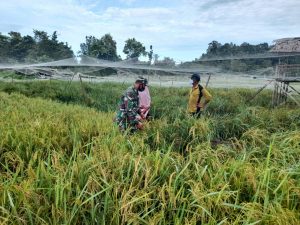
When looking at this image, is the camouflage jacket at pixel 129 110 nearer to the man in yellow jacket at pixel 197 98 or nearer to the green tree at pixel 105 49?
the man in yellow jacket at pixel 197 98

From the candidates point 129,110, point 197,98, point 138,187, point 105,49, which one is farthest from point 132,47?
point 138,187

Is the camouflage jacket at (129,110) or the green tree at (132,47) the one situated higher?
the green tree at (132,47)

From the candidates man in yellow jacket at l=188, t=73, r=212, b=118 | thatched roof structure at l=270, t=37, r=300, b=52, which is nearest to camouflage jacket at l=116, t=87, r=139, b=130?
man in yellow jacket at l=188, t=73, r=212, b=118

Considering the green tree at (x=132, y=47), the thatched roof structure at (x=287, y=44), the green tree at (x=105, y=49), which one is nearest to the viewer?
the thatched roof structure at (x=287, y=44)

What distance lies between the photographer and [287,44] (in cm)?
1730

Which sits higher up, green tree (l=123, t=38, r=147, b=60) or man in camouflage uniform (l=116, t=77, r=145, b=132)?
green tree (l=123, t=38, r=147, b=60)

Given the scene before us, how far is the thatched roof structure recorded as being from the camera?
16625 mm

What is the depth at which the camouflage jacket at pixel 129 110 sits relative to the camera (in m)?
5.29

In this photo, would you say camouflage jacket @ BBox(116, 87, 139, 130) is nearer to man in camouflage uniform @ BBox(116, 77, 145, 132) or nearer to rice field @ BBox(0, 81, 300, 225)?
man in camouflage uniform @ BBox(116, 77, 145, 132)

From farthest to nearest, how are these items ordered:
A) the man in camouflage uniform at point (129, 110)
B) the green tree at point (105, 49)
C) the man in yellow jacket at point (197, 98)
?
the green tree at point (105, 49)
the man in yellow jacket at point (197, 98)
the man in camouflage uniform at point (129, 110)

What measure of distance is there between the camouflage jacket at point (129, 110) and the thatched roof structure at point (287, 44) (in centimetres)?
1326

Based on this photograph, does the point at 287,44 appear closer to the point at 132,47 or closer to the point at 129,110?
the point at 129,110

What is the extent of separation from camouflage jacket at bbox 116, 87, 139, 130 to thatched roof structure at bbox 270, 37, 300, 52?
522 inches

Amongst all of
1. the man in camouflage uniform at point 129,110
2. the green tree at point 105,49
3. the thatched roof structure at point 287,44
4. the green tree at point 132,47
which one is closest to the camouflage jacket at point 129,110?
the man in camouflage uniform at point 129,110
